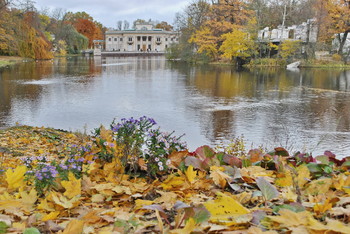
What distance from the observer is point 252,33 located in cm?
3888

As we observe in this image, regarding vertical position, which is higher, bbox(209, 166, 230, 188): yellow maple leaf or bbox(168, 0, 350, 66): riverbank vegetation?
bbox(168, 0, 350, 66): riverbank vegetation

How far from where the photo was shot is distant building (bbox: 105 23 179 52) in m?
102

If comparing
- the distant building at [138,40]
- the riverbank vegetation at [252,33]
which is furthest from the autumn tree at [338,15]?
the distant building at [138,40]

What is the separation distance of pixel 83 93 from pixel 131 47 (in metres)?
90.2

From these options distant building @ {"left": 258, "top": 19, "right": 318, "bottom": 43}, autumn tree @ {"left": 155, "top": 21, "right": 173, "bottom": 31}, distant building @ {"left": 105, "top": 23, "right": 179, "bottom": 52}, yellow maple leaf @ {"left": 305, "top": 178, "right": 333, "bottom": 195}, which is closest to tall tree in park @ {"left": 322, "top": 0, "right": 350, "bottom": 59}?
distant building @ {"left": 258, "top": 19, "right": 318, "bottom": 43}

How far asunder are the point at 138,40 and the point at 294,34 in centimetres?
6788

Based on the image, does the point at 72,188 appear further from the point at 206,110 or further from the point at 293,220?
the point at 206,110

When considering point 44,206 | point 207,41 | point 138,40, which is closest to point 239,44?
point 207,41

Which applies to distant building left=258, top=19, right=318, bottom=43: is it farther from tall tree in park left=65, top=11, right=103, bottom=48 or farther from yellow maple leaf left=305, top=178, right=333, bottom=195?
tall tree in park left=65, top=11, right=103, bottom=48

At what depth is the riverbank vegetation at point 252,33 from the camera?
124 feet

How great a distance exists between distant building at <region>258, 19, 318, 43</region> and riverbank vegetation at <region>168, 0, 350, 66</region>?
0.49 m

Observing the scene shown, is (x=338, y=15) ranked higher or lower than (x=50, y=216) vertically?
higher

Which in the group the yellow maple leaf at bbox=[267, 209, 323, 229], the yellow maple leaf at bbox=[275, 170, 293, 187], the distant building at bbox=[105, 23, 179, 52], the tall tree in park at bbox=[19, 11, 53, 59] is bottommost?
the yellow maple leaf at bbox=[275, 170, 293, 187]

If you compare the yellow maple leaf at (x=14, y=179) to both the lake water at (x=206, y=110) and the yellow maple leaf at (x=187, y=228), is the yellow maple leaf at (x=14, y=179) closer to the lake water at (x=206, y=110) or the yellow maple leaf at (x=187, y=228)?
the yellow maple leaf at (x=187, y=228)
